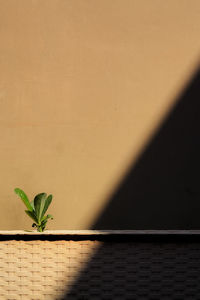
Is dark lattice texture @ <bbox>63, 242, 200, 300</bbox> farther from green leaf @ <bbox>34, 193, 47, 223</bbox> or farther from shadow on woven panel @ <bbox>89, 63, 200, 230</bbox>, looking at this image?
shadow on woven panel @ <bbox>89, 63, 200, 230</bbox>

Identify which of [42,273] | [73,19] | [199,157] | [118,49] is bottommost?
[42,273]

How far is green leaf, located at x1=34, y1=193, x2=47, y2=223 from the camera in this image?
214 cm

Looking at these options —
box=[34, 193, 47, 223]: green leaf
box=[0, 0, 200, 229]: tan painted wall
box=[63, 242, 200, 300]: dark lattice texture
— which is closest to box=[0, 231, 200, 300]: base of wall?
box=[63, 242, 200, 300]: dark lattice texture

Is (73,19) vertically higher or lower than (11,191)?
higher

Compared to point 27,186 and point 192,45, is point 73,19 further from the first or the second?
point 27,186

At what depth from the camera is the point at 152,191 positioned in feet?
8.62

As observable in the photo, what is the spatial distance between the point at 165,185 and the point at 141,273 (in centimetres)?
94

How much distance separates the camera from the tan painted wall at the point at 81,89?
103 inches

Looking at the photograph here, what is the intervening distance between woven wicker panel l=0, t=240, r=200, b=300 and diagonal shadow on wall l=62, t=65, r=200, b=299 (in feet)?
2.79

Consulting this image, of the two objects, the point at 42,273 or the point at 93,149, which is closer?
the point at 42,273

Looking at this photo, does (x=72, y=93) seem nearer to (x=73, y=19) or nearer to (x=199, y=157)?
(x=73, y=19)

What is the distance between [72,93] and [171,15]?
2.54ft

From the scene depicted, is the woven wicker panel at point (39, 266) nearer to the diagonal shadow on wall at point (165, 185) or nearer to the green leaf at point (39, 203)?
the green leaf at point (39, 203)

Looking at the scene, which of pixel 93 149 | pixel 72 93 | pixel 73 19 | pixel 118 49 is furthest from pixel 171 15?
pixel 93 149
